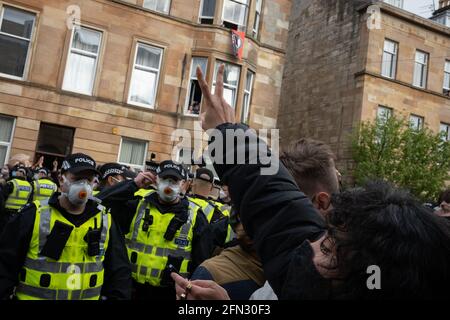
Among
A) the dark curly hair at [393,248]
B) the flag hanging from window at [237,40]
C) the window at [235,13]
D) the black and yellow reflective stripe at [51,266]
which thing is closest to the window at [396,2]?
the window at [235,13]

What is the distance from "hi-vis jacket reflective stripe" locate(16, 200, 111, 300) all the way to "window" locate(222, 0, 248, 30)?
14.3 m

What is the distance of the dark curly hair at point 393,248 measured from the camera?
3.36 feet

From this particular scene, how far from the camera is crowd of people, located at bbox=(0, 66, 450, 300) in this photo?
1062mm

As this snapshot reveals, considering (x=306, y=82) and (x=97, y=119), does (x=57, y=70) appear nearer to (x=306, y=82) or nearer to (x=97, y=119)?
(x=97, y=119)

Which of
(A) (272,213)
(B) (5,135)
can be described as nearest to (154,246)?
(A) (272,213)

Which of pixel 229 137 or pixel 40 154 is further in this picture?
pixel 40 154

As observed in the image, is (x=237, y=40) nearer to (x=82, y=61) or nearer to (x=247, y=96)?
(x=247, y=96)

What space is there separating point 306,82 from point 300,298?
2333 cm

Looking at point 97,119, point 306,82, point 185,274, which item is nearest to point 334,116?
point 306,82

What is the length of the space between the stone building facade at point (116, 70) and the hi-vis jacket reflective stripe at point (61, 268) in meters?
11.0

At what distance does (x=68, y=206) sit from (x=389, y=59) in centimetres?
2079

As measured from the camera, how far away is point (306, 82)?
23.5m

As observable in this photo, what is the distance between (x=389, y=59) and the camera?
2075cm

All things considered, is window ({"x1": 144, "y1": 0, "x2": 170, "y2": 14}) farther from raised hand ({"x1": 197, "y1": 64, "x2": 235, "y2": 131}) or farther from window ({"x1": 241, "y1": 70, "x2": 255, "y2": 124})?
raised hand ({"x1": 197, "y1": 64, "x2": 235, "y2": 131})
